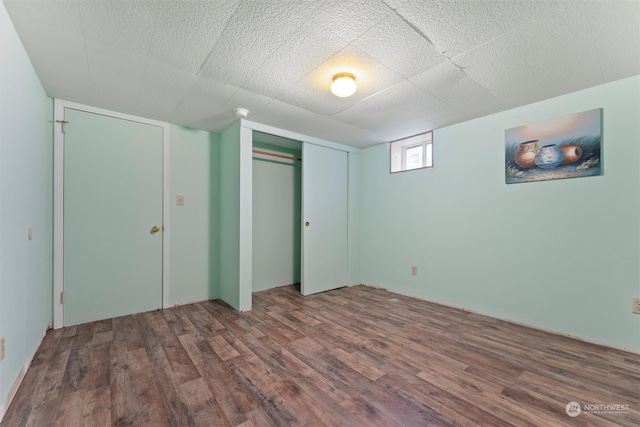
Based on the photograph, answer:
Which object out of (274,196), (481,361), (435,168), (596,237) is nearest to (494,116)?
(435,168)

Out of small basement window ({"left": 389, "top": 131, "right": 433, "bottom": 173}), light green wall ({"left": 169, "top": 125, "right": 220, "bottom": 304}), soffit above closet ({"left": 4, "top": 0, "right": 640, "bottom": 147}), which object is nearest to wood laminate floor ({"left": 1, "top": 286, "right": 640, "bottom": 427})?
light green wall ({"left": 169, "top": 125, "right": 220, "bottom": 304})

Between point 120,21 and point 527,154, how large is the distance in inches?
134

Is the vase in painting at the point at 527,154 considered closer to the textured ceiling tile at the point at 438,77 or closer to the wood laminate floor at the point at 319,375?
the textured ceiling tile at the point at 438,77

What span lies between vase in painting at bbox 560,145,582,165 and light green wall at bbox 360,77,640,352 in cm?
16

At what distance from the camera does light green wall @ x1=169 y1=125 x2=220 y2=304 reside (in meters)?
3.06

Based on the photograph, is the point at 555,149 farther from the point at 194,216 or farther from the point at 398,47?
the point at 194,216

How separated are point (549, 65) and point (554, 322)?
2.19 metres

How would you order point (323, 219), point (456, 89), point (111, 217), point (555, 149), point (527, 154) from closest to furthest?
point (456, 89) < point (555, 149) < point (527, 154) < point (111, 217) < point (323, 219)

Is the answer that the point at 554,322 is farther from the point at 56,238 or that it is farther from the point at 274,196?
the point at 56,238

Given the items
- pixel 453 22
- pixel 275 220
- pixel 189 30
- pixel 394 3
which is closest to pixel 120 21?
pixel 189 30

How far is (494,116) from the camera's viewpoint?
2732mm

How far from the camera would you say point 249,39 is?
1.59 metres

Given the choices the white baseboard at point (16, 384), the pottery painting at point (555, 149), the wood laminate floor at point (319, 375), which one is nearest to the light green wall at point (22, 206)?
the white baseboard at point (16, 384)

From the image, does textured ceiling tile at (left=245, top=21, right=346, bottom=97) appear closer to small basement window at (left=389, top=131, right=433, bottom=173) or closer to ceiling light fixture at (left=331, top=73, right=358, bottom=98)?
ceiling light fixture at (left=331, top=73, right=358, bottom=98)
